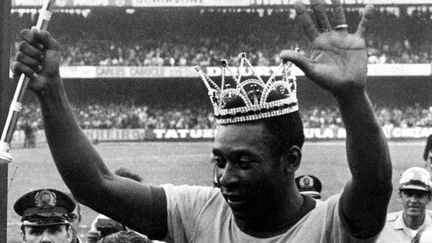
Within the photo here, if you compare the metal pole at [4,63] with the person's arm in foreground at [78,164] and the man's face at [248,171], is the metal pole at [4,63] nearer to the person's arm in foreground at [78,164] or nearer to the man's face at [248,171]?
the person's arm in foreground at [78,164]

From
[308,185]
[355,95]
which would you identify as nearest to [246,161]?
[355,95]

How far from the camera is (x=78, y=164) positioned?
8.02 ft

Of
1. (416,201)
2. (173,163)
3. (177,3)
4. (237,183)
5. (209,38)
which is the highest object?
(177,3)

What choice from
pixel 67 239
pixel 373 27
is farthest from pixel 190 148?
pixel 67 239

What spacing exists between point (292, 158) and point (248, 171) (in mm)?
176

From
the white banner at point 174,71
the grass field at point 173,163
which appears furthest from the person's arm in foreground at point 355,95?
the white banner at point 174,71

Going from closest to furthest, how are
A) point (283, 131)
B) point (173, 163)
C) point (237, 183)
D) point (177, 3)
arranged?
point (237, 183) → point (283, 131) → point (173, 163) → point (177, 3)

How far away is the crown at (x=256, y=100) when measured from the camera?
243 centimetres

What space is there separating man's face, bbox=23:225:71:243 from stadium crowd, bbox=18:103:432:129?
18218 millimetres

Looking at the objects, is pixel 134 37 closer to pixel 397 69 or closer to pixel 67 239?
pixel 397 69

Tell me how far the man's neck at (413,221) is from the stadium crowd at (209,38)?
16.6m

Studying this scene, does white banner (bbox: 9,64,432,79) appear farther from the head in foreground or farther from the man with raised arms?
the man with raised arms

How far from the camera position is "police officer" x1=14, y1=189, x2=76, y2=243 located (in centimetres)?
425

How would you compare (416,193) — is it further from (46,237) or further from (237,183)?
(237,183)
